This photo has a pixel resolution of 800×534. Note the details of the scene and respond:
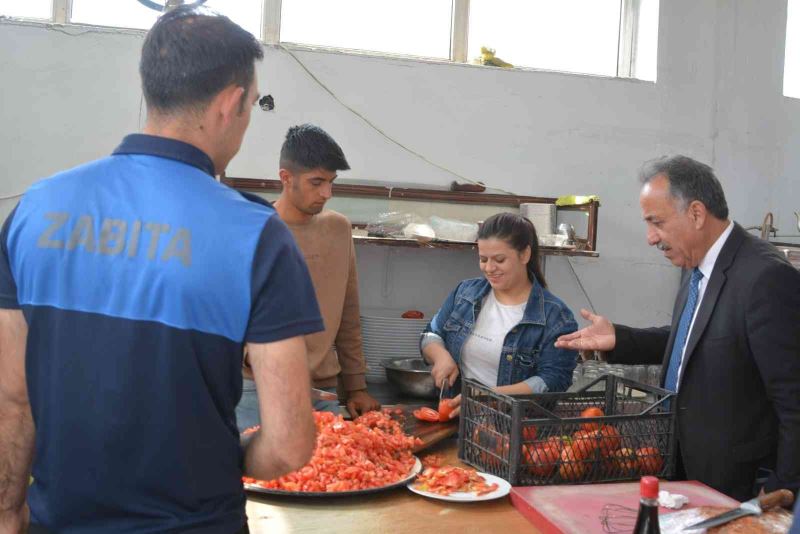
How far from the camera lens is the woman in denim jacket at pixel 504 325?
3.19 meters

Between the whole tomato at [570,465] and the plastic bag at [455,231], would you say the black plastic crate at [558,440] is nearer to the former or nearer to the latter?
the whole tomato at [570,465]

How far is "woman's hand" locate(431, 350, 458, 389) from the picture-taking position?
3.16 m

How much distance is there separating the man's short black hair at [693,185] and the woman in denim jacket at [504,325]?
2.65ft

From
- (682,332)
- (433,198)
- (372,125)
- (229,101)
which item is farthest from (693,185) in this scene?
(372,125)

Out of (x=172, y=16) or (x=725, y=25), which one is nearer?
(x=172, y=16)

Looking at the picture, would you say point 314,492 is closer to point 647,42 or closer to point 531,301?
point 531,301

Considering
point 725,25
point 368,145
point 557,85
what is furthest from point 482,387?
point 725,25

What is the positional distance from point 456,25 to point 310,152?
2.52 m

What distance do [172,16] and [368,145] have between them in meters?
3.66

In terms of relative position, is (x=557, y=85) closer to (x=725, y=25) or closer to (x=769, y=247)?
(x=725, y=25)

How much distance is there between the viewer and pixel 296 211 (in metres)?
3.36

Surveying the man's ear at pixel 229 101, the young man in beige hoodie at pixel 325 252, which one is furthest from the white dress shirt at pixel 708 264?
the man's ear at pixel 229 101

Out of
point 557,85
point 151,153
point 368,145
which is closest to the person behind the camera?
point 151,153

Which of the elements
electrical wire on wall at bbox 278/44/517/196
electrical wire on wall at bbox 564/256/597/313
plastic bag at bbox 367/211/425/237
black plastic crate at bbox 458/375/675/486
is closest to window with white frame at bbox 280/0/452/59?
electrical wire on wall at bbox 278/44/517/196
